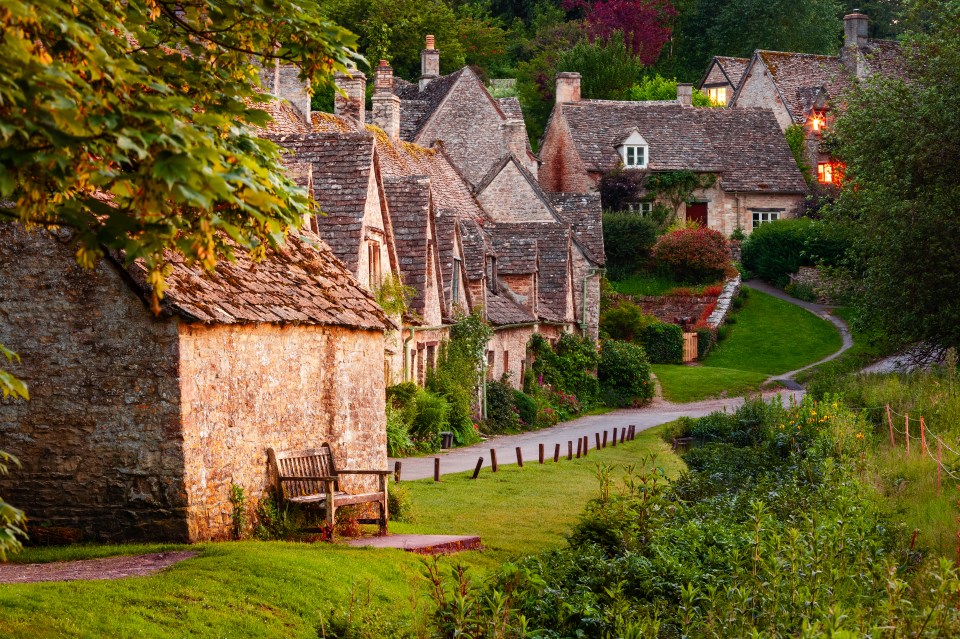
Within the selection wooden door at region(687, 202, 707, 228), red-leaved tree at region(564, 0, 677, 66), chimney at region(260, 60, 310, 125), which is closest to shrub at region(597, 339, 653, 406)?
chimney at region(260, 60, 310, 125)

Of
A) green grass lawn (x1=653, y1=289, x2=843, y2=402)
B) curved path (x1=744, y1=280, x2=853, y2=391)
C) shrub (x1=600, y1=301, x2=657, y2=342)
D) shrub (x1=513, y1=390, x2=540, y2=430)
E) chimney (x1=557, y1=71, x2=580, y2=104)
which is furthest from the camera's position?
chimney (x1=557, y1=71, x2=580, y2=104)

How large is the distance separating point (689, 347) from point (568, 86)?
2473 cm

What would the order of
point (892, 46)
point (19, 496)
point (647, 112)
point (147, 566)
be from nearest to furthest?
point (147, 566) < point (19, 496) < point (647, 112) < point (892, 46)

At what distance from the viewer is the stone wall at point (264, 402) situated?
14227mm

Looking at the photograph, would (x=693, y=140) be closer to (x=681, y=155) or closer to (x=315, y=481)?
(x=681, y=155)

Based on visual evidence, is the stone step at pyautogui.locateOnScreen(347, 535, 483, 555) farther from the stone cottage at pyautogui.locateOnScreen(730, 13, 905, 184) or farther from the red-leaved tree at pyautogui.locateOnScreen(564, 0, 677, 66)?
the red-leaved tree at pyautogui.locateOnScreen(564, 0, 677, 66)

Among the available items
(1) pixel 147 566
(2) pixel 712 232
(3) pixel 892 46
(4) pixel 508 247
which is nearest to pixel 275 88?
(4) pixel 508 247

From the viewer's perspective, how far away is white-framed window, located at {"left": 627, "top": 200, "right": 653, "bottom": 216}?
69125mm

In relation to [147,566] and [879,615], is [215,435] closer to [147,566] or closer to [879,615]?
[147,566]

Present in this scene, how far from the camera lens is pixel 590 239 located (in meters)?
53.0

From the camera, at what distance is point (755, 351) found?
54688 mm

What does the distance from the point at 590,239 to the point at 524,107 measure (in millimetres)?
31331

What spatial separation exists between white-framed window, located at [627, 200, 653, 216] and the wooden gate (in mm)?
14893

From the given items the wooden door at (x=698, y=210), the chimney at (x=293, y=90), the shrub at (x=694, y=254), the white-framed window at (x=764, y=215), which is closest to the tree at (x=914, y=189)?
the chimney at (x=293, y=90)
